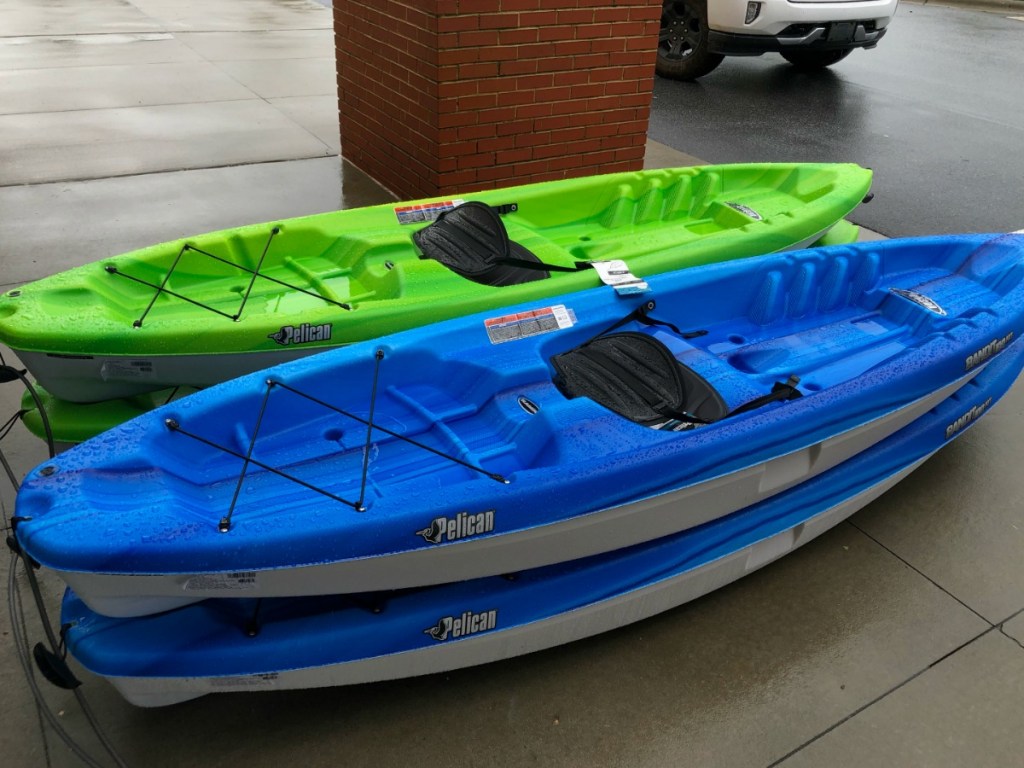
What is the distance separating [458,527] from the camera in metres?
2.29

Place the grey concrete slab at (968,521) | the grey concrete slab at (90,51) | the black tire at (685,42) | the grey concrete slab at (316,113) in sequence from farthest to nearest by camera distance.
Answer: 1. the grey concrete slab at (90,51)
2. the black tire at (685,42)
3. the grey concrete slab at (316,113)
4. the grey concrete slab at (968,521)

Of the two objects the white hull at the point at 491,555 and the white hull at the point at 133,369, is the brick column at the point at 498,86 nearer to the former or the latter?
the white hull at the point at 133,369

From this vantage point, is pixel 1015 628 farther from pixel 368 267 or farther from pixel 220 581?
pixel 368 267

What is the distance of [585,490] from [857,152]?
592cm

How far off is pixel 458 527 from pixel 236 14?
11.5 meters

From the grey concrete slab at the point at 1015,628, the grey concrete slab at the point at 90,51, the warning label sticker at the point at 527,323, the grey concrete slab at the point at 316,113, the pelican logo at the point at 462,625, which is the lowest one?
the grey concrete slab at the point at 1015,628

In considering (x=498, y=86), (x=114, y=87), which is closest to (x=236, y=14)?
(x=114, y=87)

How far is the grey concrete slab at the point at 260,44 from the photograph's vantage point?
955 cm

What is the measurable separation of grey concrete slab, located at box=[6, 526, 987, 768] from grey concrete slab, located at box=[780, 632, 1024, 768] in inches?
2.2

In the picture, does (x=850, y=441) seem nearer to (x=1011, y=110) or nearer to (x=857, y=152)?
(x=857, y=152)

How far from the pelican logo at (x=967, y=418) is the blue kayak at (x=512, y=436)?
0.29 meters

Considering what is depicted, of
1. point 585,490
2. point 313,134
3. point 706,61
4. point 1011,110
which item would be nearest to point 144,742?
point 585,490

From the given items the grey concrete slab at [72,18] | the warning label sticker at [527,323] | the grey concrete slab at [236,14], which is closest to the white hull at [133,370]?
the warning label sticker at [527,323]

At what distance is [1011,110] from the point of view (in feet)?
28.1
